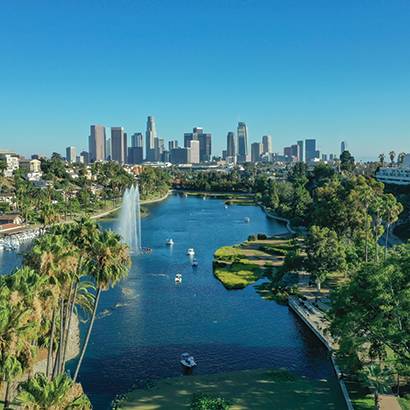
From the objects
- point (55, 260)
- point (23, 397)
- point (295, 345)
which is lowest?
point (295, 345)

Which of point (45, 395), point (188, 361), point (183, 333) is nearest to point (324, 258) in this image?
point (183, 333)

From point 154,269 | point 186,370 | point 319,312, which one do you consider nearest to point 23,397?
point 186,370

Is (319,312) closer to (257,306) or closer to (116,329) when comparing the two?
(257,306)

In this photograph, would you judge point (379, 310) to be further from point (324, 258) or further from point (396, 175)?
point (396, 175)

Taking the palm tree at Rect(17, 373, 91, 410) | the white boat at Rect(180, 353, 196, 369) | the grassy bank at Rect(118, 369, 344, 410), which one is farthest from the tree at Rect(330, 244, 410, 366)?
the palm tree at Rect(17, 373, 91, 410)

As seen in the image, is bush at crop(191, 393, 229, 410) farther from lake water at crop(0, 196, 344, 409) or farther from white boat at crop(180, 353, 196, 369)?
lake water at crop(0, 196, 344, 409)

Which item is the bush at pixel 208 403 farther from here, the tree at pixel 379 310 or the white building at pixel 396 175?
the white building at pixel 396 175
